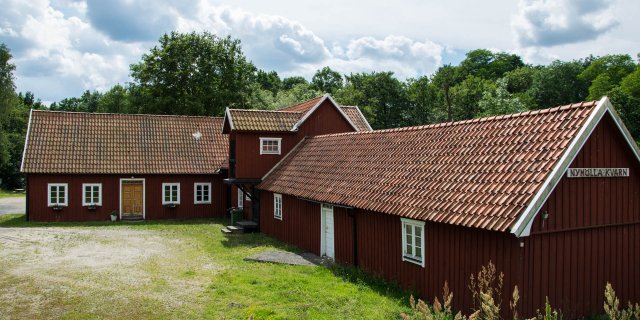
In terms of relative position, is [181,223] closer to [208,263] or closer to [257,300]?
[208,263]

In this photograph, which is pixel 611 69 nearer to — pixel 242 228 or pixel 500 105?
pixel 500 105

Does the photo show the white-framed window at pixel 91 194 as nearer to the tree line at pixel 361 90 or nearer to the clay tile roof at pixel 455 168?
the clay tile roof at pixel 455 168

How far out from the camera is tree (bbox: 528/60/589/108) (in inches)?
2361

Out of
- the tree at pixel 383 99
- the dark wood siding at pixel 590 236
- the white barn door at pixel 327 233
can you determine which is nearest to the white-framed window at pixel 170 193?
the white barn door at pixel 327 233

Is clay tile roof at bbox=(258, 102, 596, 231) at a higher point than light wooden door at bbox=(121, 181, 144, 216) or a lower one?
higher

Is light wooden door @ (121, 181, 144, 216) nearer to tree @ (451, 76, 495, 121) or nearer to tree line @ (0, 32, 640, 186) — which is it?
tree line @ (0, 32, 640, 186)

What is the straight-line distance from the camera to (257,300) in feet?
40.4

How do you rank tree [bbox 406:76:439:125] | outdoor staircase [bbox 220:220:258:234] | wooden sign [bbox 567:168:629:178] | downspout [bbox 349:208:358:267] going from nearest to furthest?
wooden sign [bbox 567:168:629:178]
downspout [bbox 349:208:358:267]
outdoor staircase [bbox 220:220:258:234]
tree [bbox 406:76:439:125]

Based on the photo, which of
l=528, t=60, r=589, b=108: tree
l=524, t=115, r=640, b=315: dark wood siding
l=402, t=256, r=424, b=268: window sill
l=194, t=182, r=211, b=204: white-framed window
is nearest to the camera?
l=524, t=115, r=640, b=315: dark wood siding

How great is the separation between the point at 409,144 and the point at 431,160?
195 cm

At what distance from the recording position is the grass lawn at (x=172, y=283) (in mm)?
11578

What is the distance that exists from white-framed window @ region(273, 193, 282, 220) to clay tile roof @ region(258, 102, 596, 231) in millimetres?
2042

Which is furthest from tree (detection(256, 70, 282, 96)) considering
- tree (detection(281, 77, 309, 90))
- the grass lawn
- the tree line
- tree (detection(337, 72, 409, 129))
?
the grass lawn

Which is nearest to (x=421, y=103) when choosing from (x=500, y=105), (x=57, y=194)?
(x=500, y=105)
